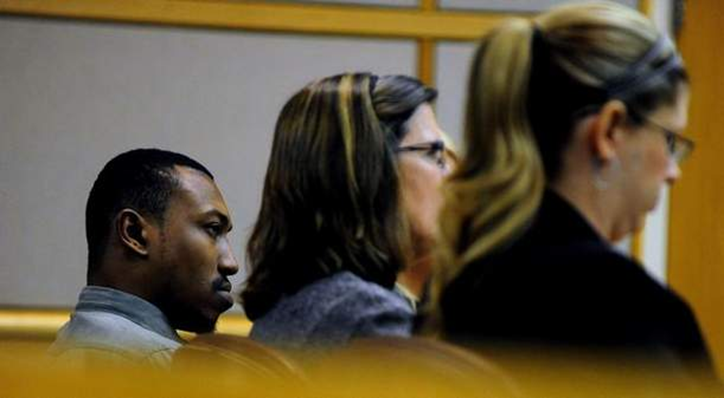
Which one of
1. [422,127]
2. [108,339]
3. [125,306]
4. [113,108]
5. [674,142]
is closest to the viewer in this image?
[674,142]

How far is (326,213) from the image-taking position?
1718 millimetres

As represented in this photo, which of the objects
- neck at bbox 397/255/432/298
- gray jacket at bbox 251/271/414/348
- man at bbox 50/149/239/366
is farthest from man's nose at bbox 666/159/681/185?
man at bbox 50/149/239/366

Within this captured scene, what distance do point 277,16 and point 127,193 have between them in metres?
1.56

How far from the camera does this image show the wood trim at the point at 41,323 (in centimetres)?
353

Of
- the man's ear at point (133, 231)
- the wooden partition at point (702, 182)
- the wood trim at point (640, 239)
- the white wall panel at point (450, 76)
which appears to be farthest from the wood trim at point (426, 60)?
the man's ear at point (133, 231)

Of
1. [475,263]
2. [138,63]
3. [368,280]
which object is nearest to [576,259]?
[475,263]

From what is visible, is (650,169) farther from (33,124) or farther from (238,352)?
(33,124)

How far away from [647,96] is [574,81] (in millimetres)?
68

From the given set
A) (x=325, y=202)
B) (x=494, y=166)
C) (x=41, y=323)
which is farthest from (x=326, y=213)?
(x=41, y=323)

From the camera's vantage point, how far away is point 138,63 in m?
3.75

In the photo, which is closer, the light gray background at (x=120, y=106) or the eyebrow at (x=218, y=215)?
the eyebrow at (x=218, y=215)

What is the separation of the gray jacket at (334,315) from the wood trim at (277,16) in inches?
85.3

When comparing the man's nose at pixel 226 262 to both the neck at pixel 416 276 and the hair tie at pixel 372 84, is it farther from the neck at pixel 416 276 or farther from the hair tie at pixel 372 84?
the hair tie at pixel 372 84

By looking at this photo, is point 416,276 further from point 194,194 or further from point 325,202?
point 194,194
